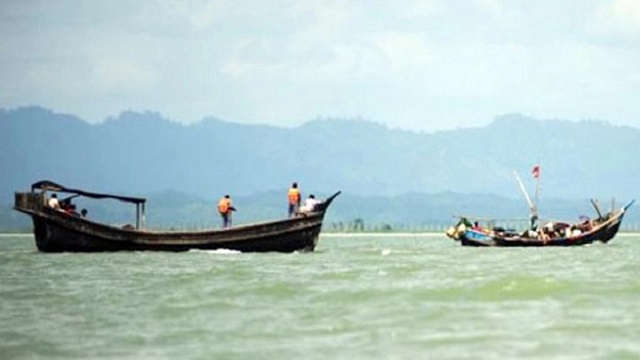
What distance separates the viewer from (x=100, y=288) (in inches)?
1435

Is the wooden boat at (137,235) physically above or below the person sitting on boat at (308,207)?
below

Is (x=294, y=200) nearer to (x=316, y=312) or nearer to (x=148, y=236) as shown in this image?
(x=148, y=236)

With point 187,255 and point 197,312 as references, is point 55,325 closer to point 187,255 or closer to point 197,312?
point 197,312

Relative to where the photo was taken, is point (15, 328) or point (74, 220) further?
point (74, 220)

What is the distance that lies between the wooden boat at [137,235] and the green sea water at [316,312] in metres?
6.53

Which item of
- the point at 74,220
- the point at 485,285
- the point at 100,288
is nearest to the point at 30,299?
the point at 100,288

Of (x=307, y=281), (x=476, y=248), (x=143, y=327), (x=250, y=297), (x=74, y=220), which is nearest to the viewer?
(x=143, y=327)

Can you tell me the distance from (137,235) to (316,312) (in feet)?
82.3

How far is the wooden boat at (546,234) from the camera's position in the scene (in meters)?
74.4

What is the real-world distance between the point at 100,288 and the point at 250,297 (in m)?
5.16

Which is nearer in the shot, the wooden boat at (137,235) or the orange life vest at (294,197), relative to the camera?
the wooden boat at (137,235)

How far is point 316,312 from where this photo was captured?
2884 centimetres

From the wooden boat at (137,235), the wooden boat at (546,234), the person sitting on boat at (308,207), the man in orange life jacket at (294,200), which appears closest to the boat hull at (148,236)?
the wooden boat at (137,235)

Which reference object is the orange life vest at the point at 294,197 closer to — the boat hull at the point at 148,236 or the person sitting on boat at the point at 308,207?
the person sitting on boat at the point at 308,207
